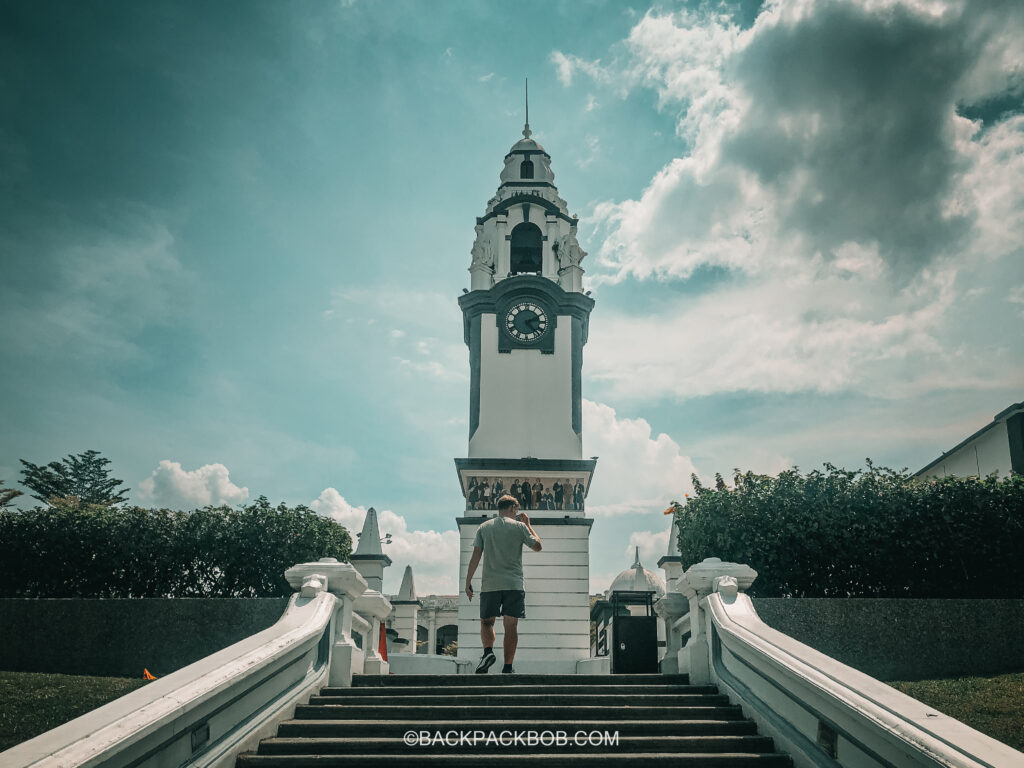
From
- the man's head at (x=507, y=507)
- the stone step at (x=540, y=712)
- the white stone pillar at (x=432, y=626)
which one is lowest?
the white stone pillar at (x=432, y=626)

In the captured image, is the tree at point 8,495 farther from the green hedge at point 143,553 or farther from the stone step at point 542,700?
the stone step at point 542,700

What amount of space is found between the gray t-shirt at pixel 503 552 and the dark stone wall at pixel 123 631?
7.78 m

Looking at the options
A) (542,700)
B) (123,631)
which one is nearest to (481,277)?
(123,631)

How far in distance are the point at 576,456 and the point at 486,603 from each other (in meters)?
19.6

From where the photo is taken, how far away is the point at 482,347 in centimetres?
3050

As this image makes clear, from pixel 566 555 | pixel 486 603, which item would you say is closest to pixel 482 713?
pixel 486 603

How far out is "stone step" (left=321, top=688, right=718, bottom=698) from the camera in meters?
8.05

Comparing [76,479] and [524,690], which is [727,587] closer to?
[524,690]

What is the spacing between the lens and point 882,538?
15.9m

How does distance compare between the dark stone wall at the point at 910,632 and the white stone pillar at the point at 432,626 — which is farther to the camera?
the white stone pillar at the point at 432,626

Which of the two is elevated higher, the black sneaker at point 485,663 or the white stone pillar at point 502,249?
the white stone pillar at point 502,249

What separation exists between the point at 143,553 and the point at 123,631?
4.48 metres

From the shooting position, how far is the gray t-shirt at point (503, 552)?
9.55 metres

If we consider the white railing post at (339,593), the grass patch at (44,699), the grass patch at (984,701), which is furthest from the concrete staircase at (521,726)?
the grass patch at (44,699)
